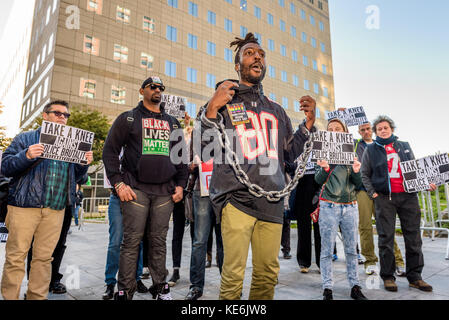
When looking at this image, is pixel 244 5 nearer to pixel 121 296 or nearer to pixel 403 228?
pixel 403 228

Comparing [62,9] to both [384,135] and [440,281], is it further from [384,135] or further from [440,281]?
[440,281]

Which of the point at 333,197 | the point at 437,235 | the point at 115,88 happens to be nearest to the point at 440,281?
the point at 333,197

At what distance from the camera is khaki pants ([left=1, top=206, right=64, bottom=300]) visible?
2.91 metres

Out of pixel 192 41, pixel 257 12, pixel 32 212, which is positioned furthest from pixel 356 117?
pixel 257 12

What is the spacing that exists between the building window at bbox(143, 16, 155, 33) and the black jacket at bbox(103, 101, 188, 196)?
30107 mm

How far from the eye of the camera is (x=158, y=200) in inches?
129

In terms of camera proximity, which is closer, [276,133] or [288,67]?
[276,133]

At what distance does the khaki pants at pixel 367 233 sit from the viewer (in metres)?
4.70

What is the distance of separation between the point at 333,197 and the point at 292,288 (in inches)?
53.0

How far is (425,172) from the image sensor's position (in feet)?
13.7

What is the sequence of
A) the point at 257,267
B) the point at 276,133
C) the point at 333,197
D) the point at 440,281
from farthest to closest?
the point at 440,281
the point at 333,197
the point at 276,133
the point at 257,267

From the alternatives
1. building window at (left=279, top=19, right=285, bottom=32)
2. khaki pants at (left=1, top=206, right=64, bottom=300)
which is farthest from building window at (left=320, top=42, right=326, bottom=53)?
khaki pants at (left=1, top=206, right=64, bottom=300)

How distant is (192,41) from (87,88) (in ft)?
42.8

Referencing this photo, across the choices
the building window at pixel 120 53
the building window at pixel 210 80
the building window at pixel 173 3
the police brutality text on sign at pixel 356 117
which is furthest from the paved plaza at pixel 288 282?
the building window at pixel 173 3
